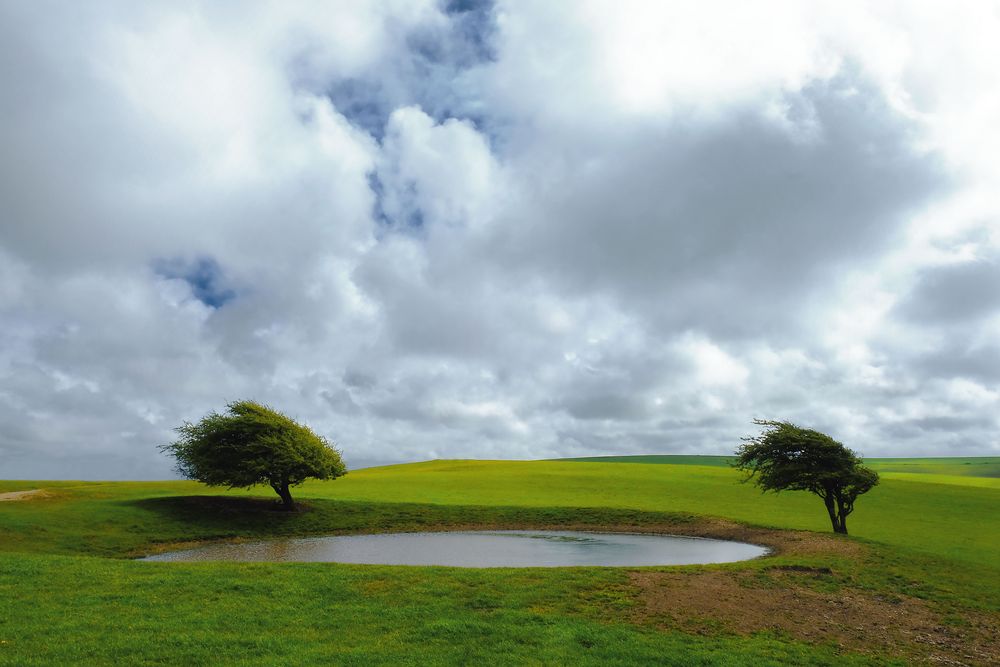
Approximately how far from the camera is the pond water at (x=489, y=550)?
3262 cm

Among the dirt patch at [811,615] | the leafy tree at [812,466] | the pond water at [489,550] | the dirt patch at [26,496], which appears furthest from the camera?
the dirt patch at [26,496]

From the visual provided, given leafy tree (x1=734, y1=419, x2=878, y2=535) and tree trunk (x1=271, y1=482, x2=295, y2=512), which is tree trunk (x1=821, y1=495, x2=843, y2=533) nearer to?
leafy tree (x1=734, y1=419, x2=878, y2=535)

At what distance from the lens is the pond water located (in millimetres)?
32625

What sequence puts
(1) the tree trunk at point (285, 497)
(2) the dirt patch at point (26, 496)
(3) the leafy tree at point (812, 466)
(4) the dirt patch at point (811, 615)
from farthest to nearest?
(1) the tree trunk at point (285, 497), (2) the dirt patch at point (26, 496), (3) the leafy tree at point (812, 466), (4) the dirt patch at point (811, 615)

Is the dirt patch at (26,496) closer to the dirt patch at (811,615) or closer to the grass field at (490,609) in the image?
the grass field at (490,609)

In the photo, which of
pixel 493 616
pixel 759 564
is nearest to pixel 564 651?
pixel 493 616

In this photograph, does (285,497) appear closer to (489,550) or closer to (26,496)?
(26,496)

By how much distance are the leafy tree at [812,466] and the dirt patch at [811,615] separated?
16.8 m

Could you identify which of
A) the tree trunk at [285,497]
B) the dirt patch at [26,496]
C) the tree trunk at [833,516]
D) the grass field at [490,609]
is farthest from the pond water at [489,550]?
the dirt patch at [26,496]

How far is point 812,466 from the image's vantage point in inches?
1628

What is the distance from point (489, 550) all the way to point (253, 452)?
2605 cm

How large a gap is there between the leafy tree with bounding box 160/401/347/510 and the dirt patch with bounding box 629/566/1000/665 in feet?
119

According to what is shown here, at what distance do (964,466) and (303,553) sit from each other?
205 meters

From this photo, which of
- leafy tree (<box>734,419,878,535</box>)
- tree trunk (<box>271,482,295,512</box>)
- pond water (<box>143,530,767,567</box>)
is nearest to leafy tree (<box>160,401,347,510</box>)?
tree trunk (<box>271,482,295,512</box>)
